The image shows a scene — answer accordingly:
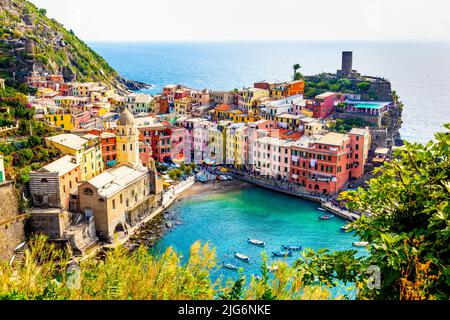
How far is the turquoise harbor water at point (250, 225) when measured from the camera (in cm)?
2977

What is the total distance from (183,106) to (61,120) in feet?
54.1

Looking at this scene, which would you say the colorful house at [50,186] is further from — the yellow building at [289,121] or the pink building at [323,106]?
the pink building at [323,106]

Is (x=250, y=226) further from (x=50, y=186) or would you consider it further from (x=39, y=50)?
(x=39, y=50)

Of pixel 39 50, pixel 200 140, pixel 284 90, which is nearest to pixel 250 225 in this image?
pixel 200 140

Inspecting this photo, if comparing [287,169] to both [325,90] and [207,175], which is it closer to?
[207,175]

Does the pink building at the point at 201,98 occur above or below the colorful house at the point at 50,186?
above

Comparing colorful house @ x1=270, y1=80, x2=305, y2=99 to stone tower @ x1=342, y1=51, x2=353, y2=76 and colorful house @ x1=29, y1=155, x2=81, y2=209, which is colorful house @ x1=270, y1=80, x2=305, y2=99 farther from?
colorful house @ x1=29, y1=155, x2=81, y2=209

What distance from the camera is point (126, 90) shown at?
90.2 metres

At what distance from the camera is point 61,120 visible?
4481 cm

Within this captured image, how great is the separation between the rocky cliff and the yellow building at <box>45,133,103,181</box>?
3258 centimetres

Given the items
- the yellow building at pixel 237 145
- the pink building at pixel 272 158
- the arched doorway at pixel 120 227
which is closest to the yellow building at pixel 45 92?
the yellow building at pixel 237 145

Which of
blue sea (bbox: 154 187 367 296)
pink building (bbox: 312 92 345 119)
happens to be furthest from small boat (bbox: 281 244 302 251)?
pink building (bbox: 312 92 345 119)

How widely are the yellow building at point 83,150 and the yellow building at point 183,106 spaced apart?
22.2 m
